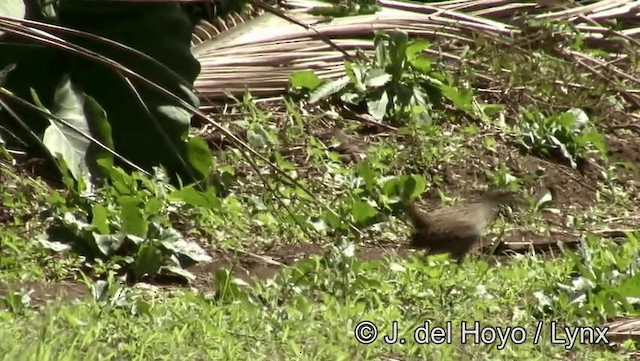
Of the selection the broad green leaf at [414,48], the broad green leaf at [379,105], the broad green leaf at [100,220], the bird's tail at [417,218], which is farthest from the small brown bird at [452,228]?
the broad green leaf at [414,48]

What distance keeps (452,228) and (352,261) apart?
437 mm

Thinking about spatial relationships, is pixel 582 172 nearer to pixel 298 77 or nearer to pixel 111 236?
pixel 298 77

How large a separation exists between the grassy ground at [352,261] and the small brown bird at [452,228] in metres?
0.07

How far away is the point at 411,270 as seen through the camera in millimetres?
4879

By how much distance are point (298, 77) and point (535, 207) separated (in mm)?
1388

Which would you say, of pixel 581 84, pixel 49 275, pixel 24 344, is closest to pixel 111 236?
pixel 49 275

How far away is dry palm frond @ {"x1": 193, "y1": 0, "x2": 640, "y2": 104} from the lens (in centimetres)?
660

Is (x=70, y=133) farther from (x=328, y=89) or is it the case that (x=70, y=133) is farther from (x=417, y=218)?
(x=328, y=89)

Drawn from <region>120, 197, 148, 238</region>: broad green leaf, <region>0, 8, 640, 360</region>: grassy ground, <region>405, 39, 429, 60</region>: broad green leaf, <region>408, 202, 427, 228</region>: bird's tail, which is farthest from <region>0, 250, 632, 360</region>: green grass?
<region>405, 39, 429, 60</region>: broad green leaf

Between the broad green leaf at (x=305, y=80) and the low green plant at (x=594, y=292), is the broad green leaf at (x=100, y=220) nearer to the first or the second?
the low green plant at (x=594, y=292)

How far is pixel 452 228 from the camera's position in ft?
16.1

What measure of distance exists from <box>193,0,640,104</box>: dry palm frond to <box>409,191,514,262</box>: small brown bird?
4.33ft

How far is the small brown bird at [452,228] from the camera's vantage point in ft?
16.1

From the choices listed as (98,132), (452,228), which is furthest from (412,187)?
(98,132)
